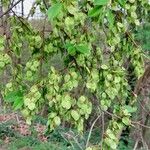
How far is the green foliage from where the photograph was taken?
151 centimetres

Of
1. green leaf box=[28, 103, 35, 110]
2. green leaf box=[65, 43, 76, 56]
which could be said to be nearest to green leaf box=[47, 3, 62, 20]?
green leaf box=[65, 43, 76, 56]

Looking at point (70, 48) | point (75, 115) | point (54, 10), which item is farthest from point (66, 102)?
point (54, 10)

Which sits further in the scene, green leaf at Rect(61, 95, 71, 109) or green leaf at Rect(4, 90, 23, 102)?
green leaf at Rect(4, 90, 23, 102)

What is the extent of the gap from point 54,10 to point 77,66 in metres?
0.25

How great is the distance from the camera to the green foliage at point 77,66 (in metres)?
1.51

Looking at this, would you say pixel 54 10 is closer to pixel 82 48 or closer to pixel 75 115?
pixel 82 48

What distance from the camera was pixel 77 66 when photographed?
158 centimetres

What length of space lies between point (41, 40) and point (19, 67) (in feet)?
0.89

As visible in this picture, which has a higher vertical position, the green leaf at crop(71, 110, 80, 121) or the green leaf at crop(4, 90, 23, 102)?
the green leaf at crop(4, 90, 23, 102)

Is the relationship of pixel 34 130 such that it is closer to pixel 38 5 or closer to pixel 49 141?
pixel 49 141

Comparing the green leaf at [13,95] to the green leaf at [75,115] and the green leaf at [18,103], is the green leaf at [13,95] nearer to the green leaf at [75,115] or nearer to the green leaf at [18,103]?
the green leaf at [18,103]

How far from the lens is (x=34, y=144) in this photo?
33.7 feet

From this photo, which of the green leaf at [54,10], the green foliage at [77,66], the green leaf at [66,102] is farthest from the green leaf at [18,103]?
the green leaf at [54,10]

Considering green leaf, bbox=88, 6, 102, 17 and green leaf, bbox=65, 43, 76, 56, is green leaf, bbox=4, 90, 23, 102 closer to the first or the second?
green leaf, bbox=65, 43, 76, 56
